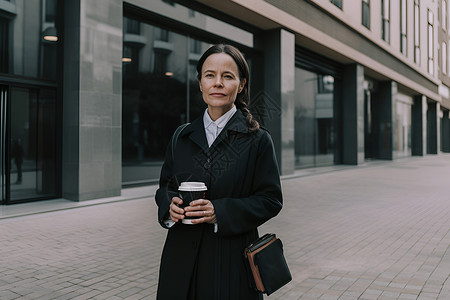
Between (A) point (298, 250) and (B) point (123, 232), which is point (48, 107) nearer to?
(B) point (123, 232)

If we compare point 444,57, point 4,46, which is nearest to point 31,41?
point 4,46

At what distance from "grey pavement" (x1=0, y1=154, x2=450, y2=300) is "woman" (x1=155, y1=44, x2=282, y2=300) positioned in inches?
85.8

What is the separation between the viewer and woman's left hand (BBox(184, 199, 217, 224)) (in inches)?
61.1

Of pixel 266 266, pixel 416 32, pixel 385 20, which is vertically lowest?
pixel 266 266

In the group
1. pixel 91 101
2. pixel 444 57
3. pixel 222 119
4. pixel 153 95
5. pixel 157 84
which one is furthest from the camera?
pixel 444 57

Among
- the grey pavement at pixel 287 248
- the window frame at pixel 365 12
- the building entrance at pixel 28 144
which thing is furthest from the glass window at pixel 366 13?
the building entrance at pixel 28 144

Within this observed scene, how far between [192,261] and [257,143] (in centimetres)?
58

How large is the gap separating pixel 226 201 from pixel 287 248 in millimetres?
3943

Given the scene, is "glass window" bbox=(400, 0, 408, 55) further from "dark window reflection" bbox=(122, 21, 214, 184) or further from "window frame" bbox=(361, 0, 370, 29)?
"dark window reflection" bbox=(122, 21, 214, 184)

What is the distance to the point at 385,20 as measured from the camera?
2478 cm

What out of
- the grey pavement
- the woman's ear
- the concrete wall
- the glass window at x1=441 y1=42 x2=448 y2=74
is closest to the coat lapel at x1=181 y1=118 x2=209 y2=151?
the woman's ear

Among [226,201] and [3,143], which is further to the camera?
[3,143]

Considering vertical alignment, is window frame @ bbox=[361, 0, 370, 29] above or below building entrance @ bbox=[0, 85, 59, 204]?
above

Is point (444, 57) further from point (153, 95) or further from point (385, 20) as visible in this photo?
point (153, 95)
